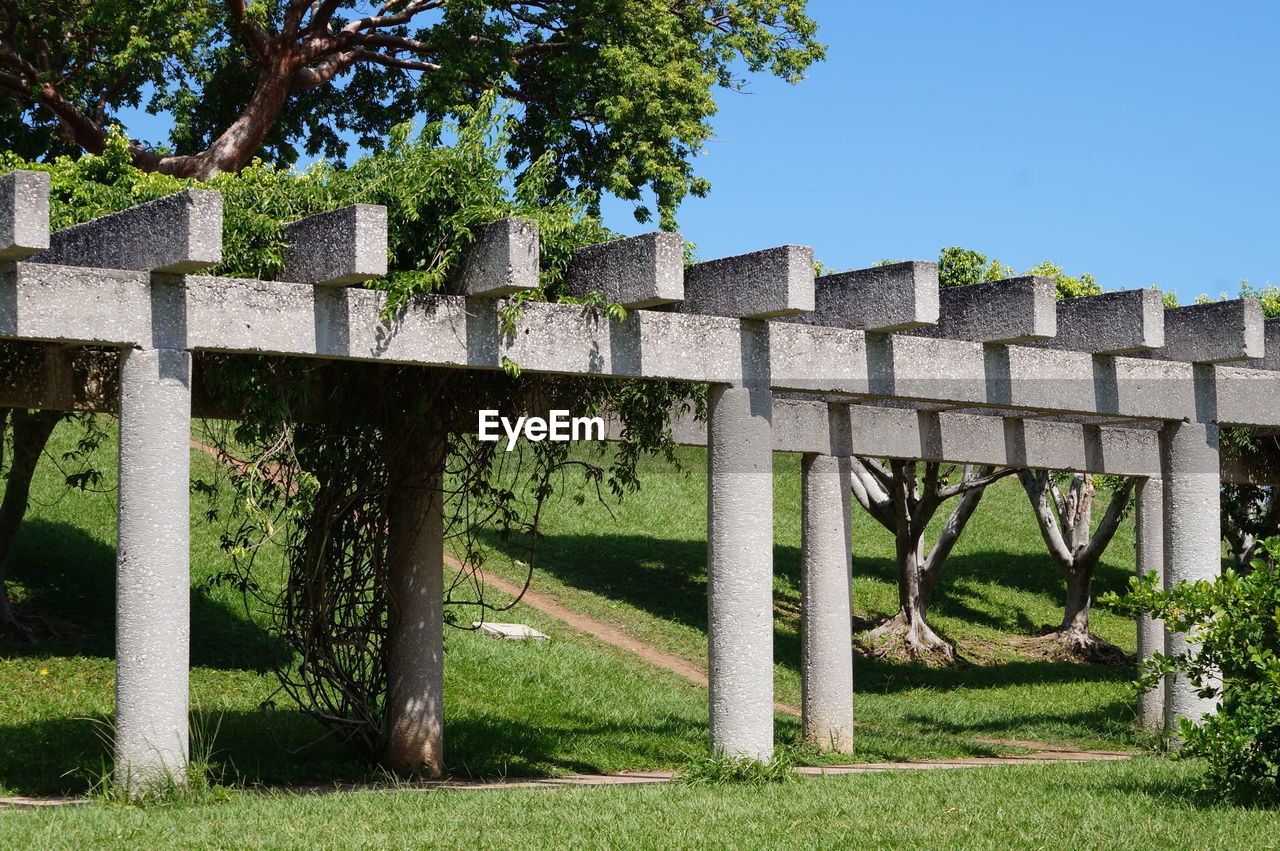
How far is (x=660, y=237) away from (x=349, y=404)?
2.93m

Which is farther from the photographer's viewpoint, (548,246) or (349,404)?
(349,404)

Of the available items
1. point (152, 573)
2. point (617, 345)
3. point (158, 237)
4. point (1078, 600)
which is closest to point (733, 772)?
point (617, 345)

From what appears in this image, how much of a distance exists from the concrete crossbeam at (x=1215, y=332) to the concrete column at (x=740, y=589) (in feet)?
11.4

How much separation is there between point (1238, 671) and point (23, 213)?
6.44 m

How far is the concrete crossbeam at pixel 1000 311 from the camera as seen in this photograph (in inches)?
343

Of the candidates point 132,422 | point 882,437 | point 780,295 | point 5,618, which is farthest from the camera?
point 5,618

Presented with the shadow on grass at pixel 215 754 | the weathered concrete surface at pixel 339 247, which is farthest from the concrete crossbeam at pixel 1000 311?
the shadow on grass at pixel 215 754

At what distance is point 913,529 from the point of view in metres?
20.6

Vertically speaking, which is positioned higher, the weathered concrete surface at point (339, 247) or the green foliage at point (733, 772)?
the weathered concrete surface at point (339, 247)

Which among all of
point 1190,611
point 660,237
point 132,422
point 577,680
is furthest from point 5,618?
point 1190,611

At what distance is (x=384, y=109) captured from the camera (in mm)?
20156

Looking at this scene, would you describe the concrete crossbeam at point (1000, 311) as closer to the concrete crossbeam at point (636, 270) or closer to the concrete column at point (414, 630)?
the concrete crossbeam at point (636, 270)

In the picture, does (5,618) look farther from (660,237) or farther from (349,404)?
(660,237)

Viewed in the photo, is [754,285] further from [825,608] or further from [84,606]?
[84,606]
